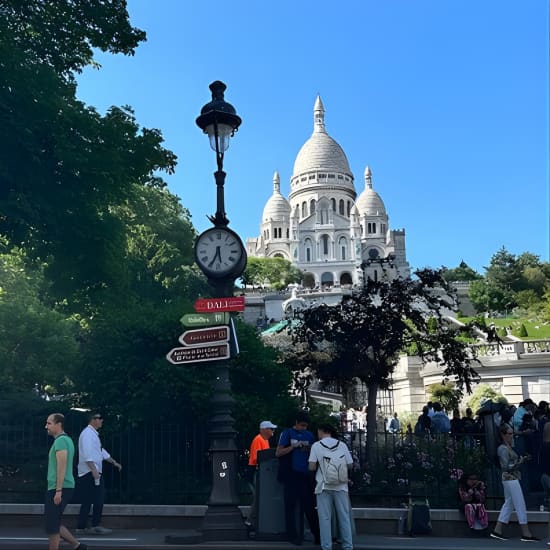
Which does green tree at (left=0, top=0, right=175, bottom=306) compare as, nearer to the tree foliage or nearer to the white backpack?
the white backpack

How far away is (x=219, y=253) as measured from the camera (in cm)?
1018

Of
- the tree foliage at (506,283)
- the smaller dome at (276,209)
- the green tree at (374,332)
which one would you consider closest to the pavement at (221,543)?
the green tree at (374,332)

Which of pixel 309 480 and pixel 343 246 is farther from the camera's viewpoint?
pixel 343 246

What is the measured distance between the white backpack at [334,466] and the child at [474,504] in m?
3.07

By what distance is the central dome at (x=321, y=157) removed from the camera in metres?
140

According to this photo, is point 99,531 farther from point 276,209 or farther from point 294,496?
point 276,209

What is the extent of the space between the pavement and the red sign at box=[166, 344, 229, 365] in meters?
2.28

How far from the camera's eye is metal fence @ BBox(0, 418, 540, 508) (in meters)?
12.0

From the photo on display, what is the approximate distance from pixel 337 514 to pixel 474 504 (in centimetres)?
305

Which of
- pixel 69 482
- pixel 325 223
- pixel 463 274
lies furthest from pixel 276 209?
pixel 69 482

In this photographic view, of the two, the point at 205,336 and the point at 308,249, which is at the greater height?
the point at 308,249

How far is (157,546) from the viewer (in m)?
9.16

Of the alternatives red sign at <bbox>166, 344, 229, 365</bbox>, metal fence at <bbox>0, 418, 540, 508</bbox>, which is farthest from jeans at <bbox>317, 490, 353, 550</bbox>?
metal fence at <bbox>0, 418, 540, 508</bbox>

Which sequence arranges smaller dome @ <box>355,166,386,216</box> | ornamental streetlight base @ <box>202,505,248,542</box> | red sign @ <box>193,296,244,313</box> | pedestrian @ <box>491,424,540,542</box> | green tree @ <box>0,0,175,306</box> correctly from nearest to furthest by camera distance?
ornamental streetlight base @ <box>202,505,248,542</box>
red sign @ <box>193,296,244,313</box>
pedestrian @ <box>491,424,540,542</box>
green tree @ <box>0,0,175,306</box>
smaller dome @ <box>355,166,386,216</box>
